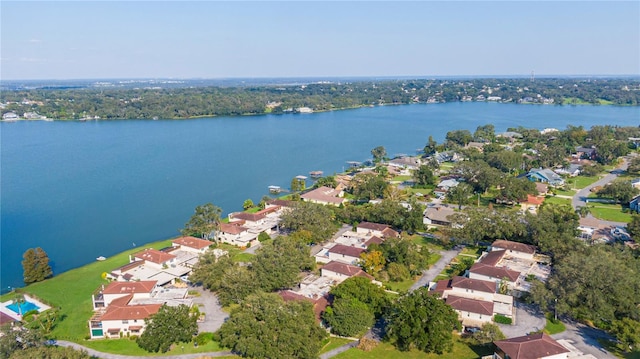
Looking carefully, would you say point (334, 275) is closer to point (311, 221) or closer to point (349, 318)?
point (349, 318)

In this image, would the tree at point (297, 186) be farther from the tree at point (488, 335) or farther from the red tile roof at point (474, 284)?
the tree at point (488, 335)

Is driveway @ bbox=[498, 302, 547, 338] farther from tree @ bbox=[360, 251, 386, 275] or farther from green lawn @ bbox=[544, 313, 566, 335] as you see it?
tree @ bbox=[360, 251, 386, 275]

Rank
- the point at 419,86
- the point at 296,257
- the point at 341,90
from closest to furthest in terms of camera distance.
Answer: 1. the point at 296,257
2. the point at 341,90
3. the point at 419,86

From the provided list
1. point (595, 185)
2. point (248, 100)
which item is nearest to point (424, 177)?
point (595, 185)

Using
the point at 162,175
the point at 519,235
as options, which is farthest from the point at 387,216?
the point at 162,175

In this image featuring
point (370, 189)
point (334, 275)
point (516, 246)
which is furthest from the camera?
point (370, 189)

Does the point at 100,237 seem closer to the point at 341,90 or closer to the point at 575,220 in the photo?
the point at 575,220
